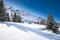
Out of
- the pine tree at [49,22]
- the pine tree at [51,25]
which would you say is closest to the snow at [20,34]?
the pine tree at [51,25]

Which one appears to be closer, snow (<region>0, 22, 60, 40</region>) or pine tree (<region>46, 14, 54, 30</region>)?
snow (<region>0, 22, 60, 40</region>)

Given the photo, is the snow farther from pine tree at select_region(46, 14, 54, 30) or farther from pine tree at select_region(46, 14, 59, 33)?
pine tree at select_region(46, 14, 54, 30)

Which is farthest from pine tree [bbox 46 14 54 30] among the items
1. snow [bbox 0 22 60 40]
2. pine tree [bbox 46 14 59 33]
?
snow [bbox 0 22 60 40]

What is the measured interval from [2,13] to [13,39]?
33.2 feet

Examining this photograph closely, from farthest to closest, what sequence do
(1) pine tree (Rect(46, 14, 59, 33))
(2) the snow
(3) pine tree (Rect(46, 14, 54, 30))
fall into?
(3) pine tree (Rect(46, 14, 54, 30)) < (1) pine tree (Rect(46, 14, 59, 33)) < (2) the snow

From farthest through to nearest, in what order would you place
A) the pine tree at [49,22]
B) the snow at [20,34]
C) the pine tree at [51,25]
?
the pine tree at [49,22]
the pine tree at [51,25]
the snow at [20,34]

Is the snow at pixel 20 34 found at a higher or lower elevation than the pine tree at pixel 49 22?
lower

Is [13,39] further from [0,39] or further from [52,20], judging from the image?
[52,20]

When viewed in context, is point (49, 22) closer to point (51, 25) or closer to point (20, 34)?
point (51, 25)

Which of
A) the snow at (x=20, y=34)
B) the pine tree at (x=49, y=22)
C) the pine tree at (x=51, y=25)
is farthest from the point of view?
the pine tree at (x=49, y=22)

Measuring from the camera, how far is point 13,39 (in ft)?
22.0

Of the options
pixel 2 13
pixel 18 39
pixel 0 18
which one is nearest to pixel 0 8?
pixel 2 13

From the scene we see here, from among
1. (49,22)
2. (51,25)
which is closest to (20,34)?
(51,25)

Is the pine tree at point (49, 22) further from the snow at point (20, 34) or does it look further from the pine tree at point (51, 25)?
the snow at point (20, 34)
